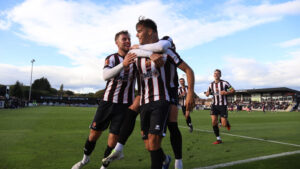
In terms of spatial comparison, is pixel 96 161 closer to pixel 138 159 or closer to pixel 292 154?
pixel 138 159

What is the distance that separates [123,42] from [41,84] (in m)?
122

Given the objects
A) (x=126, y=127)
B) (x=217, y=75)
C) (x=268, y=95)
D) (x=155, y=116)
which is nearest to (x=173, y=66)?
(x=155, y=116)

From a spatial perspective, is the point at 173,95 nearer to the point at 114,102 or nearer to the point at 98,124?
the point at 114,102

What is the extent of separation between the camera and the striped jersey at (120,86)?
4047mm

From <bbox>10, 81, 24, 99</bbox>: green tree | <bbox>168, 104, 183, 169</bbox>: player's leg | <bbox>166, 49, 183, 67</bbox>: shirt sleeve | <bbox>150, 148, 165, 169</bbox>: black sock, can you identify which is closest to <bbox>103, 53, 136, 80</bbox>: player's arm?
<bbox>166, 49, 183, 67</bbox>: shirt sleeve

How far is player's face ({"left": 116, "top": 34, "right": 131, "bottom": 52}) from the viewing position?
13.4 feet

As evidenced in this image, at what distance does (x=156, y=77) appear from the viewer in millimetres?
3188

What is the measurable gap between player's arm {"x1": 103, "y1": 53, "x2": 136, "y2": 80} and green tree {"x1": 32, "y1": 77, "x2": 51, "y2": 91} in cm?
12083

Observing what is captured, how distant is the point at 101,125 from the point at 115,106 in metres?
0.38

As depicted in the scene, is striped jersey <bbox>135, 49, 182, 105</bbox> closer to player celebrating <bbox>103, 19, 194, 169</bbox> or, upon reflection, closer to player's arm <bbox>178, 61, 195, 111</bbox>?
player celebrating <bbox>103, 19, 194, 169</bbox>

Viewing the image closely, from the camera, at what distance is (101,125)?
398cm

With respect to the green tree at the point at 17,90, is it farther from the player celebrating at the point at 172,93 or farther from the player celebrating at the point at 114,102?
the player celebrating at the point at 172,93

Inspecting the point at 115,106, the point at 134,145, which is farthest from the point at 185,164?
the point at 134,145

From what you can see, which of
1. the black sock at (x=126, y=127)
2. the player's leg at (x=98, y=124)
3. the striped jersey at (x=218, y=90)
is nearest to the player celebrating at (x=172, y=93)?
the black sock at (x=126, y=127)
